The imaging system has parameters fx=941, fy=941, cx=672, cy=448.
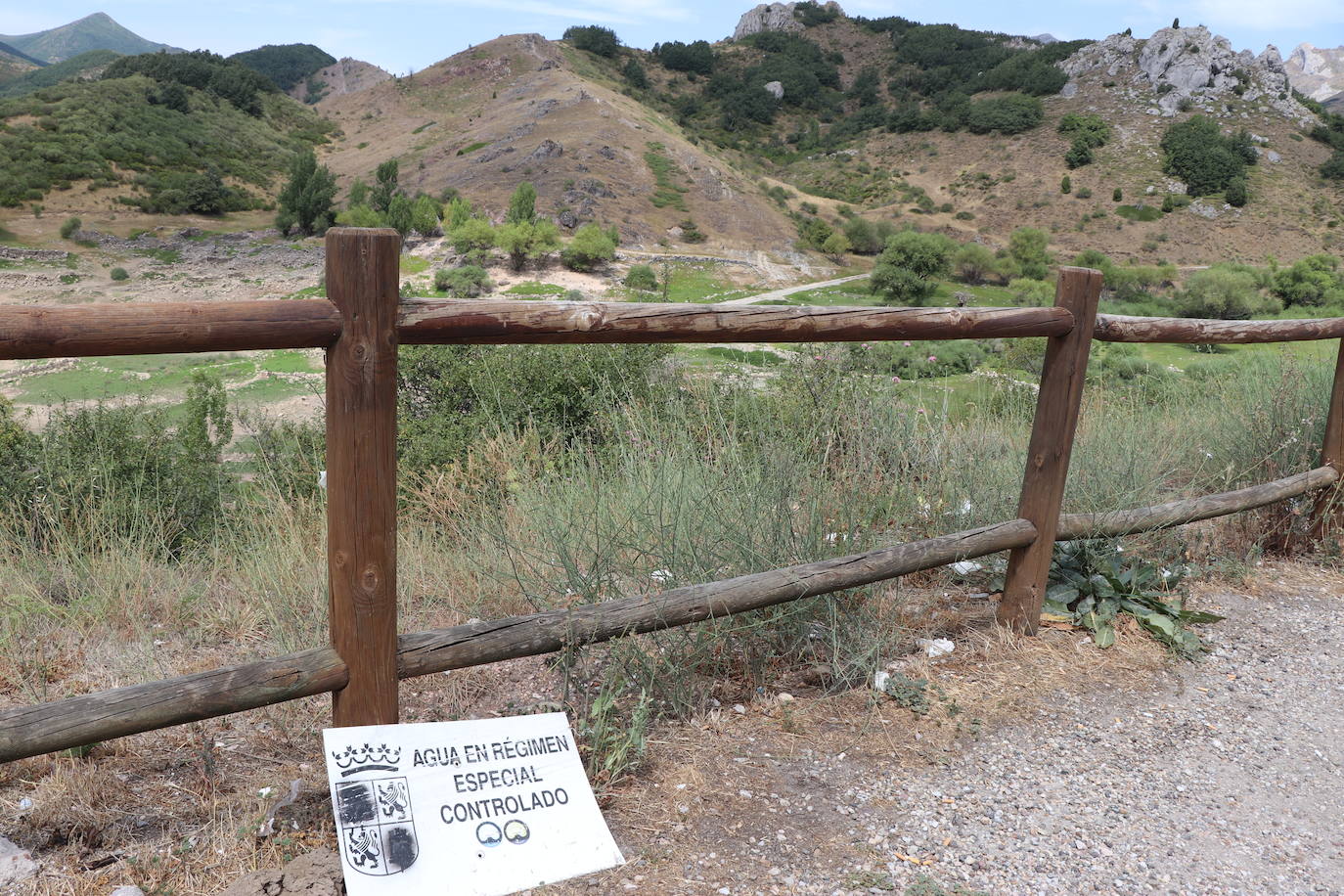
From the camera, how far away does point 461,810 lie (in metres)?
2.16

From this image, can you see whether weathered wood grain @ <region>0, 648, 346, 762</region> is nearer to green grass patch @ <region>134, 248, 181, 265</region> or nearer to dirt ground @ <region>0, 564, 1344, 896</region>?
dirt ground @ <region>0, 564, 1344, 896</region>

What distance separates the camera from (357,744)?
213 centimetres

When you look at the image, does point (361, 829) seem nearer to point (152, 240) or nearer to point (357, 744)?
point (357, 744)

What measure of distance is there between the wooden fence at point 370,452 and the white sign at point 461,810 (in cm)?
13

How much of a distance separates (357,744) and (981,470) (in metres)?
2.89

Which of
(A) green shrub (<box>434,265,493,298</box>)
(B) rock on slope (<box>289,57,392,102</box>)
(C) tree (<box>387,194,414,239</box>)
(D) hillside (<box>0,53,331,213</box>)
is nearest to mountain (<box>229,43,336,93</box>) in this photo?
(B) rock on slope (<box>289,57,392,102</box>)

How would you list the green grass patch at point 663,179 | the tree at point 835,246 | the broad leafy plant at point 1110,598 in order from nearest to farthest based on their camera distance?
the broad leafy plant at point 1110,598
the green grass patch at point 663,179
the tree at point 835,246

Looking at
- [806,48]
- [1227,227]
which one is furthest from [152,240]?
[806,48]

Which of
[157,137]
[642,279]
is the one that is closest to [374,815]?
[642,279]

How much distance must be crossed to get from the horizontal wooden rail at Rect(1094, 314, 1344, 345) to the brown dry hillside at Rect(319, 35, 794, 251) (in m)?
32.3

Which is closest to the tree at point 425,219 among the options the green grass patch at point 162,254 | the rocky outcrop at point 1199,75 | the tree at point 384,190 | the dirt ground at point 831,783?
the tree at point 384,190

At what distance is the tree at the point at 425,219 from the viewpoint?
112 ft

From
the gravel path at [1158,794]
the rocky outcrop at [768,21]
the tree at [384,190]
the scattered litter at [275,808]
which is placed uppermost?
the rocky outcrop at [768,21]

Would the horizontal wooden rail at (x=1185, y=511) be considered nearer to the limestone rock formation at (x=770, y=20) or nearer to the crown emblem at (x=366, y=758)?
the crown emblem at (x=366, y=758)
